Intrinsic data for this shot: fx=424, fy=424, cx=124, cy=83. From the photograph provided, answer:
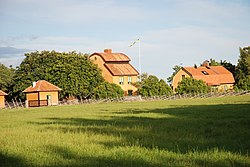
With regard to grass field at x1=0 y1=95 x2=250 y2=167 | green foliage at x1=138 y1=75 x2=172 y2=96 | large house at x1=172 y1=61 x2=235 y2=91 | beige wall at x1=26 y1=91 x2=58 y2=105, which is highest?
large house at x1=172 y1=61 x2=235 y2=91

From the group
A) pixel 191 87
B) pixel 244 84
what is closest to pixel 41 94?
pixel 191 87

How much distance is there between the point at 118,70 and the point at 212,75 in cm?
2220

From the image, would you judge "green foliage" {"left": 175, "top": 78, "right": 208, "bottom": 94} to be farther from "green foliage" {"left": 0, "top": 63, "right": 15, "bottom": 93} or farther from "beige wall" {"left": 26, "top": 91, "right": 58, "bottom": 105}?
"green foliage" {"left": 0, "top": 63, "right": 15, "bottom": 93}

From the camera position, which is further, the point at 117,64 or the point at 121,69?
the point at 117,64

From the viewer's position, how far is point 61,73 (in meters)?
71.5

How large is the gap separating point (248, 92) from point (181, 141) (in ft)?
218

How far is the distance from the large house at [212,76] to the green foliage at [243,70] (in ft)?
7.96

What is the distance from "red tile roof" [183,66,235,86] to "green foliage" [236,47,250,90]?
2.36m

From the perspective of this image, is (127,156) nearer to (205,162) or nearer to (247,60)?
(205,162)

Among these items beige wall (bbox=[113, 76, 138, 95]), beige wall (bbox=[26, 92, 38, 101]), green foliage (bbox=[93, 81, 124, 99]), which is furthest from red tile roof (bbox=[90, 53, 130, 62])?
beige wall (bbox=[26, 92, 38, 101])

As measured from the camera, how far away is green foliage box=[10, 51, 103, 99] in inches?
2795

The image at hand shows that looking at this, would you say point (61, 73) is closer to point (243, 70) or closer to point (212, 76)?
point (212, 76)

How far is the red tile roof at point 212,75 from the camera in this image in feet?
A: 300

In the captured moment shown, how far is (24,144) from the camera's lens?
15445mm
